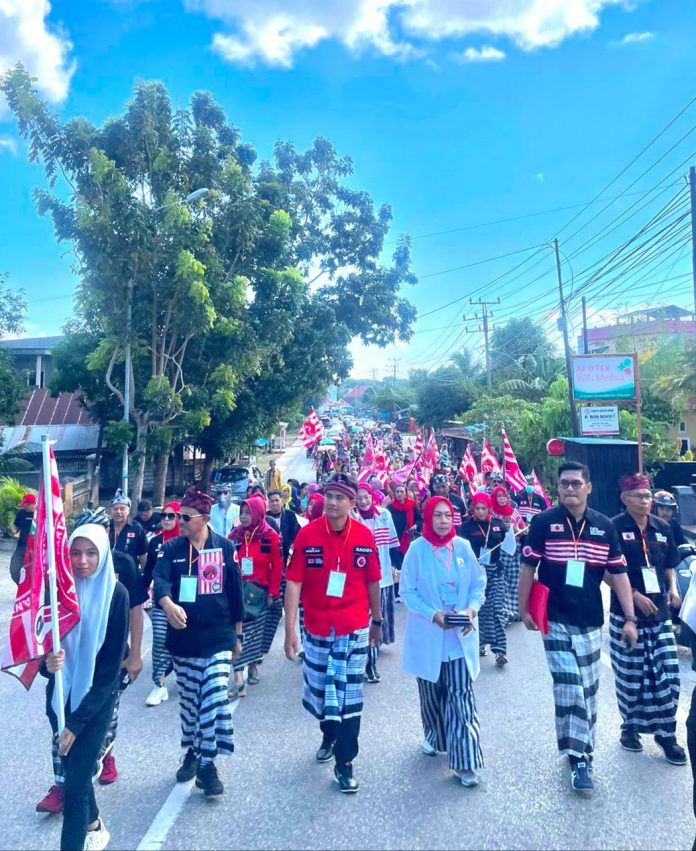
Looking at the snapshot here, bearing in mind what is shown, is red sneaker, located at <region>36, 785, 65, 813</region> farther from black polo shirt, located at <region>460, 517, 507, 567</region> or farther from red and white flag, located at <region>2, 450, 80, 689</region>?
black polo shirt, located at <region>460, 517, 507, 567</region>

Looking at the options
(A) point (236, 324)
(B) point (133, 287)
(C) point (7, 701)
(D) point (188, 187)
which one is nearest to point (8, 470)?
(B) point (133, 287)

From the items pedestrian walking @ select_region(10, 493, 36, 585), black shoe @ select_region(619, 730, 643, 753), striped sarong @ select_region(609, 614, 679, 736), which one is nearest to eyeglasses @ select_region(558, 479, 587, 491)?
striped sarong @ select_region(609, 614, 679, 736)

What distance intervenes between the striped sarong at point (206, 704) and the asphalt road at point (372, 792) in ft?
0.86

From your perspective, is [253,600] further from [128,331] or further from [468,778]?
[128,331]

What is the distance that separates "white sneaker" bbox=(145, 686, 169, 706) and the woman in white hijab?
1.93 metres

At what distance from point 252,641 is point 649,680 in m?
3.24

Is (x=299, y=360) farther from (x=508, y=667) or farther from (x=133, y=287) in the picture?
(x=508, y=667)

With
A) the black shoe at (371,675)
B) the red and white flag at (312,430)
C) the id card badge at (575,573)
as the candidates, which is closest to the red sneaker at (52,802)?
the black shoe at (371,675)

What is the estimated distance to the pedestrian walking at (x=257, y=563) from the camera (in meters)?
5.68

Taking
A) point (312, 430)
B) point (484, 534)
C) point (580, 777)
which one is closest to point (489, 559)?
point (484, 534)

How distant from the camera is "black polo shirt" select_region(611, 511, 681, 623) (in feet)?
14.5

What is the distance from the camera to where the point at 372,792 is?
3.74 m

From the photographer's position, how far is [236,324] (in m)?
16.5

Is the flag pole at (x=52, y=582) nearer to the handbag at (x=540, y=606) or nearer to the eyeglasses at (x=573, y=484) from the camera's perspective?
the handbag at (x=540, y=606)
